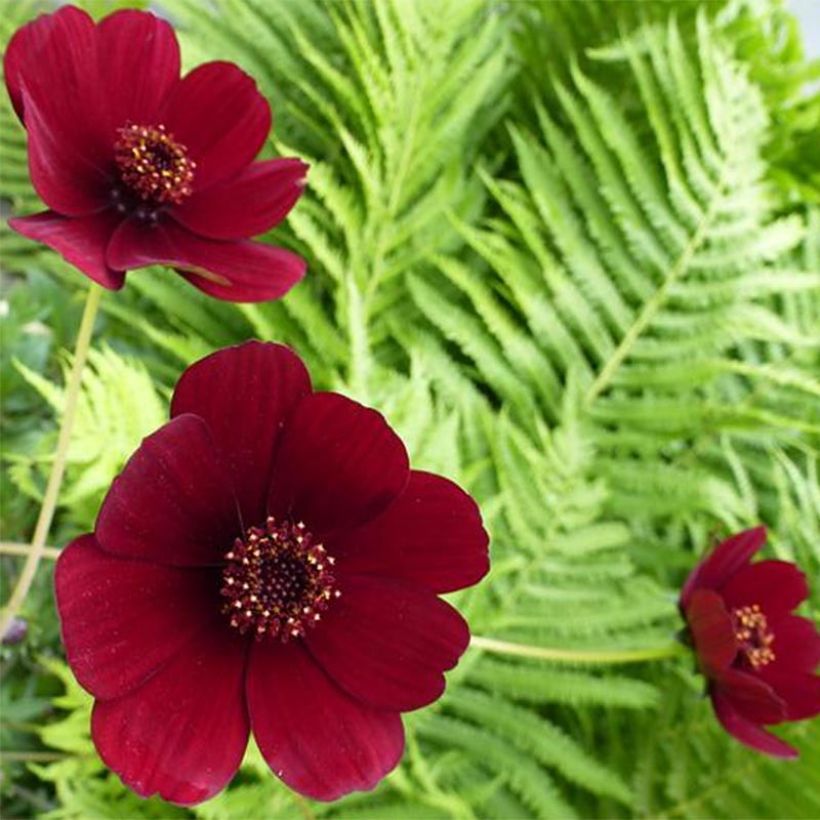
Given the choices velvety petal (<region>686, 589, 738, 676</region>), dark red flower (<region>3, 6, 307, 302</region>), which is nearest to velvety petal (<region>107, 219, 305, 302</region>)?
dark red flower (<region>3, 6, 307, 302</region>)

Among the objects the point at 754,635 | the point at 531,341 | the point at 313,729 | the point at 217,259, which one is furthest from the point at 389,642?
the point at 531,341

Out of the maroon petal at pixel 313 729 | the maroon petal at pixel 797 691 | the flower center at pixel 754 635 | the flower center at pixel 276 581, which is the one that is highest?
the flower center at pixel 754 635

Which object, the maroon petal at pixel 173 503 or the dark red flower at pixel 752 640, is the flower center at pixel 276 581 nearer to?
the maroon petal at pixel 173 503

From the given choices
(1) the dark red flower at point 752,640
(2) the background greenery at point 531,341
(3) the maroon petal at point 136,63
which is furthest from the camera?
(2) the background greenery at point 531,341

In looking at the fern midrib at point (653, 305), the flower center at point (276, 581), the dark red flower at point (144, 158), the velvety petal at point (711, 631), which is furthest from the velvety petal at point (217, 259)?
the fern midrib at point (653, 305)

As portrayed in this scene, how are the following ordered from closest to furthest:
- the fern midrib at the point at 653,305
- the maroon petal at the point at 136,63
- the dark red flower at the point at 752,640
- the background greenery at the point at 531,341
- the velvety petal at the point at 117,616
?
the velvety petal at the point at 117,616
the maroon petal at the point at 136,63
the dark red flower at the point at 752,640
the background greenery at the point at 531,341
the fern midrib at the point at 653,305

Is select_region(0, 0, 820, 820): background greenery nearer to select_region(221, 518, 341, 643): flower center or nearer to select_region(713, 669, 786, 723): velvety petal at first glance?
select_region(713, 669, 786, 723): velvety petal

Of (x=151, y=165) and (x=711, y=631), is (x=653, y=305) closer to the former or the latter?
(x=711, y=631)
